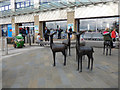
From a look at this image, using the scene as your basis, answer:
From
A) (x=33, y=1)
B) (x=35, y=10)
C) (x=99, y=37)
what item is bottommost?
(x=99, y=37)

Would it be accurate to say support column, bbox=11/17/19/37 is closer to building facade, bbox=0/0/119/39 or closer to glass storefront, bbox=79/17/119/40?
building facade, bbox=0/0/119/39

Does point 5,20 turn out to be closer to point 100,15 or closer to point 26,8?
point 26,8

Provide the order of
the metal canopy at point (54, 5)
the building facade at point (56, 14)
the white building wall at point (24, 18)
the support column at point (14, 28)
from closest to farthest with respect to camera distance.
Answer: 1. the building facade at point (56, 14)
2. the metal canopy at point (54, 5)
3. the white building wall at point (24, 18)
4. the support column at point (14, 28)

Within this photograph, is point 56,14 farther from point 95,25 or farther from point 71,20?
point 95,25

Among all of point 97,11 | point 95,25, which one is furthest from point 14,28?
point 97,11

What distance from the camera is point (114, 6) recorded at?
14977mm

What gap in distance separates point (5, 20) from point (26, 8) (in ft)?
21.3

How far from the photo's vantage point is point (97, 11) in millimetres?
16031

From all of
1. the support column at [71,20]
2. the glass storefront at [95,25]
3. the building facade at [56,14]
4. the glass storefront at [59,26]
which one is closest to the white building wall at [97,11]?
the building facade at [56,14]

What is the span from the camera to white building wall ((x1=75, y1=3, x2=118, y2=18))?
1511cm

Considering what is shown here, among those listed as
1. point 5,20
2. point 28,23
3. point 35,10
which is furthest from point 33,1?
point 5,20

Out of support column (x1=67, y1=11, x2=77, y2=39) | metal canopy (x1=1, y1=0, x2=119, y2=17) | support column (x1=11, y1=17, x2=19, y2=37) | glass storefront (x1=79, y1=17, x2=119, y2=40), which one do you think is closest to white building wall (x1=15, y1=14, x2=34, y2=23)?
metal canopy (x1=1, y1=0, x2=119, y2=17)

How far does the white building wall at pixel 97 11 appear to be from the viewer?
1511cm

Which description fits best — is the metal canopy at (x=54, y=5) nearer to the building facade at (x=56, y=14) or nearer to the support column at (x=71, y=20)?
the building facade at (x=56, y=14)
